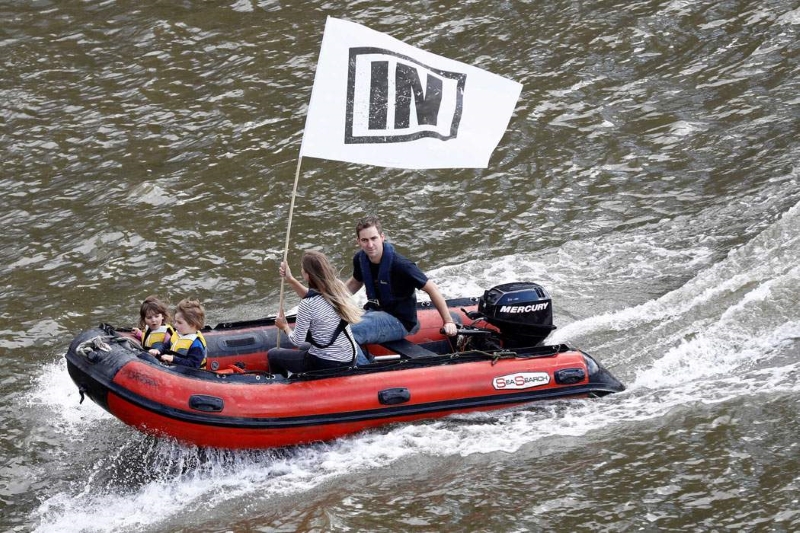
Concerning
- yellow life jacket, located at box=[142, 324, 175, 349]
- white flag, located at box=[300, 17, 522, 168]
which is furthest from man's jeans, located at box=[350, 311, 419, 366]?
yellow life jacket, located at box=[142, 324, 175, 349]

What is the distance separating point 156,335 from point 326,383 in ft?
4.54

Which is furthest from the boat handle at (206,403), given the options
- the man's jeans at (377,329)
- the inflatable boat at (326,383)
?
the man's jeans at (377,329)

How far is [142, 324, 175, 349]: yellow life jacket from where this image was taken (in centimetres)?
856

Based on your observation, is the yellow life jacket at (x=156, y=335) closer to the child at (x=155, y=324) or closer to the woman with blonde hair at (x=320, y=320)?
the child at (x=155, y=324)

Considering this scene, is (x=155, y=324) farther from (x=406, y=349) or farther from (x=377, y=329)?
(x=406, y=349)

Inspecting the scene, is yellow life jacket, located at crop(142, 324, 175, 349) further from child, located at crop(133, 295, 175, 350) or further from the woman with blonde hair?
the woman with blonde hair

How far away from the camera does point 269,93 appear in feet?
46.6

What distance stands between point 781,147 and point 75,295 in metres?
7.57

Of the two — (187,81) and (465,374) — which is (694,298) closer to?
(465,374)

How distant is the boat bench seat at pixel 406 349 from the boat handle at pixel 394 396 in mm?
690

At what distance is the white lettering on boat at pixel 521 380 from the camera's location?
8477mm

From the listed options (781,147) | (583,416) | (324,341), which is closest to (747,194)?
(781,147)

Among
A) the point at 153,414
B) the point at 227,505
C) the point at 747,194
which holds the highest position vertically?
the point at 747,194

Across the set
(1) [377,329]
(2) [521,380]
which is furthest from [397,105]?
(2) [521,380]
